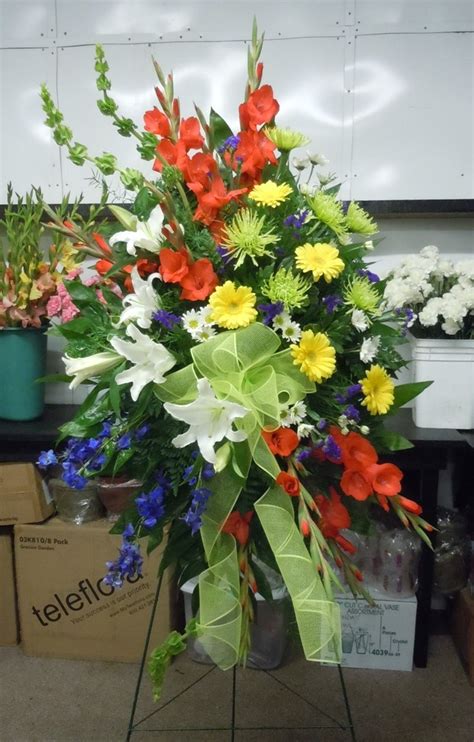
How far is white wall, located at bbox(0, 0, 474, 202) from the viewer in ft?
5.98

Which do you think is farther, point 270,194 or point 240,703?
point 240,703

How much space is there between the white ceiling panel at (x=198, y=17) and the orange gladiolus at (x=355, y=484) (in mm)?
1529

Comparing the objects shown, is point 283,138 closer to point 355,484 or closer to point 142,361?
point 142,361

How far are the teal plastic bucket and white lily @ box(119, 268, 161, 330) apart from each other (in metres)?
1.11

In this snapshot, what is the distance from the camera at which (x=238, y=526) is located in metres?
0.85

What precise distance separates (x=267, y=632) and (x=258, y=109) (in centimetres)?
102

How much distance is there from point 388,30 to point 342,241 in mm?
1285

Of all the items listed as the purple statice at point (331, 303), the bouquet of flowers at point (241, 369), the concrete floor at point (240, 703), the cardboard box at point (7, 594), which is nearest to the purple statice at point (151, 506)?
the bouquet of flowers at point (241, 369)

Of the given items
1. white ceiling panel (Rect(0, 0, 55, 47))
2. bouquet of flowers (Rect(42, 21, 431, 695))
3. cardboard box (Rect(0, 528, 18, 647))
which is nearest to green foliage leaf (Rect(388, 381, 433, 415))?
bouquet of flowers (Rect(42, 21, 431, 695))

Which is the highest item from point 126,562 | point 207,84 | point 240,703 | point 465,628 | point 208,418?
point 207,84

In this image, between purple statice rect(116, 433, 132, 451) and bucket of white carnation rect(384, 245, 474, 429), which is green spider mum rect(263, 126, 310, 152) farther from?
bucket of white carnation rect(384, 245, 474, 429)

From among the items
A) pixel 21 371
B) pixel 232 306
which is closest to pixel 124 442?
pixel 232 306

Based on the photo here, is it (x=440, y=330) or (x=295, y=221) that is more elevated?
(x=295, y=221)

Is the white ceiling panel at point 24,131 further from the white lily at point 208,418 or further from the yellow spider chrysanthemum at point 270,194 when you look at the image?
the white lily at point 208,418
